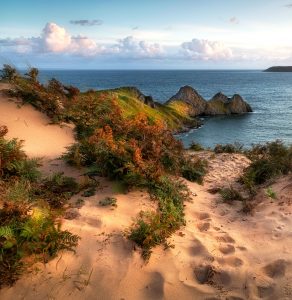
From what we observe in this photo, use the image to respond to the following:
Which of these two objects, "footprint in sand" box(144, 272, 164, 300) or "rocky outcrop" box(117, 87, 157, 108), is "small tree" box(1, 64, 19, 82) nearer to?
"footprint in sand" box(144, 272, 164, 300)

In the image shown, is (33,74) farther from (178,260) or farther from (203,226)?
(178,260)

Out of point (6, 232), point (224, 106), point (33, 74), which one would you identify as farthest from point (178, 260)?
point (224, 106)

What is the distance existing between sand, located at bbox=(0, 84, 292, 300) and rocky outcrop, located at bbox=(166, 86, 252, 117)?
37.5 metres

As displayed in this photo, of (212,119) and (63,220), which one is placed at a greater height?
(63,220)

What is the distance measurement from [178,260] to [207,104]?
1757 inches

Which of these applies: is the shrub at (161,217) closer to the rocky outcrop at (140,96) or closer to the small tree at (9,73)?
the small tree at (9,73)

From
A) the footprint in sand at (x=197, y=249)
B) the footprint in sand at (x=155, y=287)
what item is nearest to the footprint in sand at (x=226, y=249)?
the footprint in sand at (x=197, y=249)

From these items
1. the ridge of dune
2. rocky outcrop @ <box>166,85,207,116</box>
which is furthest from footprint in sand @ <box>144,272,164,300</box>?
rocky outcrop @ <box>166,85,207,116</box>

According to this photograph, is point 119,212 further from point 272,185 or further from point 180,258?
point 272,185

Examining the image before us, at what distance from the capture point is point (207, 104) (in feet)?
163

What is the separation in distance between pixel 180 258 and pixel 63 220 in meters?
2.40

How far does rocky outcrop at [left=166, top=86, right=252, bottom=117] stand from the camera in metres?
47.5

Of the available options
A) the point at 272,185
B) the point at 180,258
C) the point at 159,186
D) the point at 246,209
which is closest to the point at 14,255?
the point at 180,258

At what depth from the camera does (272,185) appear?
9.74 meters
